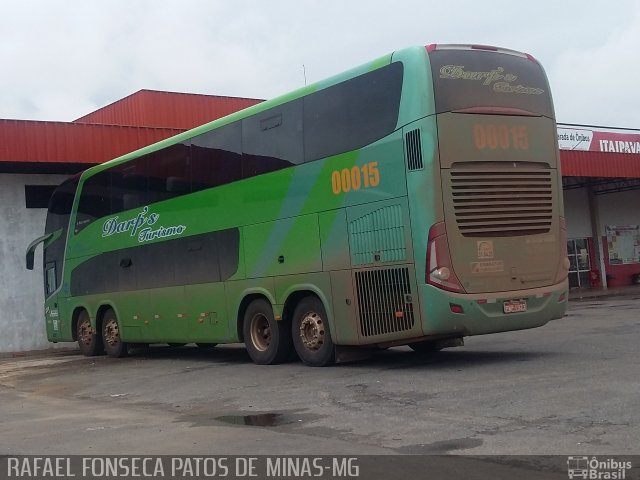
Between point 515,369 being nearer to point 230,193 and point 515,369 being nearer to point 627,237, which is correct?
point 230,193

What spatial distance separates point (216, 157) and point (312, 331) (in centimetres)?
366

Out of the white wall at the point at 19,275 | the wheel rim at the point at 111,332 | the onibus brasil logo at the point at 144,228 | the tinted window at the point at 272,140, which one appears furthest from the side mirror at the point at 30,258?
the tinted window at the point at 272,140

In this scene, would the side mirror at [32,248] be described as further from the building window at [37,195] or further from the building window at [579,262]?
the building window at [579,262]

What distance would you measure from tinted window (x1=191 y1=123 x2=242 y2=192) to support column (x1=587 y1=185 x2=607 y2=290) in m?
29.0

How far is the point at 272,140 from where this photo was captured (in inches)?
549

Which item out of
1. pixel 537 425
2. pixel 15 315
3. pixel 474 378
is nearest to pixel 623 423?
pixel 537 425

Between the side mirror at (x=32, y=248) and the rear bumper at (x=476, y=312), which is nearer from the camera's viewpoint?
the rear bumper at (x=476, y=312)

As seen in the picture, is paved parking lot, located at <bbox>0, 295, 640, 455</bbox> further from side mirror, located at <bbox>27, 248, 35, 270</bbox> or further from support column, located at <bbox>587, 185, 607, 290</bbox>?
support column, located at <bbox>587, 185, 607, 290</bbox>

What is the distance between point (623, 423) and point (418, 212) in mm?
4622

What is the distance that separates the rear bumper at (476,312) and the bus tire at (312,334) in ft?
7.00

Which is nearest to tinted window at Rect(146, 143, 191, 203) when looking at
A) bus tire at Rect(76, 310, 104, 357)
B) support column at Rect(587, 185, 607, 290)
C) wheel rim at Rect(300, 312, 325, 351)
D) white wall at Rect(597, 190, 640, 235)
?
wheel rim at Rect(300, 312, 325, 351)

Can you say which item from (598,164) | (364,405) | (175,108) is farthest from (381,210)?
(598,164)

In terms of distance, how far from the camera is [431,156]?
37.6 feet

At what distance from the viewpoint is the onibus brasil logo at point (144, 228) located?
54.2 ft
